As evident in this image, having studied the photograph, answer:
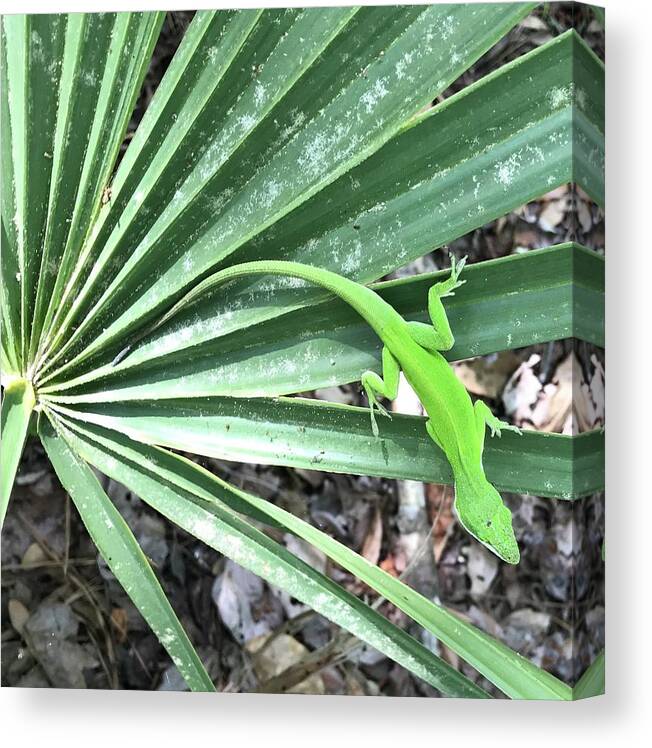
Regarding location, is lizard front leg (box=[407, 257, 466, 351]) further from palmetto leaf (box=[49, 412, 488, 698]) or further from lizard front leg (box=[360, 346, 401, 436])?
palmetto leaf (box=[49, 412, 488, 698])

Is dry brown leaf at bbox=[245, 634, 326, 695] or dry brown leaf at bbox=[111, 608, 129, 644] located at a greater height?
dry brown leaf at bbox=[111, 608, 129, 644]

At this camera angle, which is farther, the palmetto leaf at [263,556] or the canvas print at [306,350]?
the palmetto leaf at [263,556]

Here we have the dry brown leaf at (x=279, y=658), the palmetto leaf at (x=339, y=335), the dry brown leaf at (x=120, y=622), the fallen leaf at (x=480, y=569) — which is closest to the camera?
the palmetto leaf at (x=339, y=335)

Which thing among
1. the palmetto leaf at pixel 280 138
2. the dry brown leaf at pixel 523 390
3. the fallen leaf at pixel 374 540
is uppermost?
the palmetto leaf at pixel 280 138

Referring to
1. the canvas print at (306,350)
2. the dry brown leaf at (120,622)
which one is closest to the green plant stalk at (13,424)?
the canvas print at (306,350)

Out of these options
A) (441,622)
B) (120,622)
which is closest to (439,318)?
(441,622)

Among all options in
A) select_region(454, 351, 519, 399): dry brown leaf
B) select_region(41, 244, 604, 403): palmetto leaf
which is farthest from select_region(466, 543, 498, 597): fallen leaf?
select_region(41, 244, 604, 403): palmetto leaf

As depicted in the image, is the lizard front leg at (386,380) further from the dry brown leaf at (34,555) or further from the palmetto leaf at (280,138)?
the dry brown leaf at (34,555)

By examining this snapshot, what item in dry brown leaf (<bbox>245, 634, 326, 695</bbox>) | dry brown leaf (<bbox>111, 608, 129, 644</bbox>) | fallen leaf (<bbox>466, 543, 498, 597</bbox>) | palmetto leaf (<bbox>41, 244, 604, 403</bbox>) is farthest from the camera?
dry brown leaf (<bbox>111, 608, 129, 644</bbox>)
